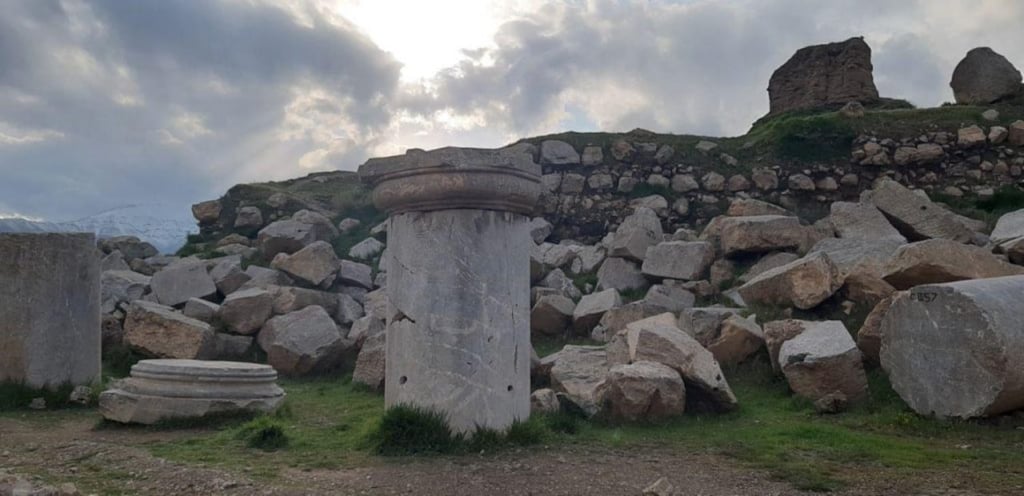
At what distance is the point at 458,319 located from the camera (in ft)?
17.7

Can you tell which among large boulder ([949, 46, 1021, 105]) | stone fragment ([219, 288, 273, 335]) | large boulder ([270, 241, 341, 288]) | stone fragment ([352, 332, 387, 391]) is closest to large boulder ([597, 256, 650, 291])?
stone fragment ([352, 332, 387, 391])

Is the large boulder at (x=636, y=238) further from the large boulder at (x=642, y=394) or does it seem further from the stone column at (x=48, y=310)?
the stone column at (x=48, y=310)

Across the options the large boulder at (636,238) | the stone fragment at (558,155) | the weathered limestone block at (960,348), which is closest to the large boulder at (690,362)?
the weathered limestone block at (960,348)

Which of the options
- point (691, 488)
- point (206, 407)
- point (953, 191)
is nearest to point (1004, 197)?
point (953, 191)

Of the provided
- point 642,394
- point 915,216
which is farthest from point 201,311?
point 915,216

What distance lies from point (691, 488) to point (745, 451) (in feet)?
4.09

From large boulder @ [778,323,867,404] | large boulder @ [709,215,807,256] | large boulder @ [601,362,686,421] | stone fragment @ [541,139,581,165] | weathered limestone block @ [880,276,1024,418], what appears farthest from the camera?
stone fragment @ [541,139,581,165]

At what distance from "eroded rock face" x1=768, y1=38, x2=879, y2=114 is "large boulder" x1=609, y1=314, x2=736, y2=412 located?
14337mm

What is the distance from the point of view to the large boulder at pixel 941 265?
305 inches

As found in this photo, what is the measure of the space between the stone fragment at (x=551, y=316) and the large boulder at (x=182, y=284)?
4913 millimetres

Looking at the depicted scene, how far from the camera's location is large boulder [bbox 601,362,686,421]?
6.50 metres

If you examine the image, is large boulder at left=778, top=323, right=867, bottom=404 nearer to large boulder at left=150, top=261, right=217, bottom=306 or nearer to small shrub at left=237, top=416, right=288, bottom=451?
small shrub at left=237, top=416, right=288, bottom=451

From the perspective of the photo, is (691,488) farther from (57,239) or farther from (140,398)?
(57,239)

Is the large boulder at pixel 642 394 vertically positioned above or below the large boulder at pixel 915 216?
below
